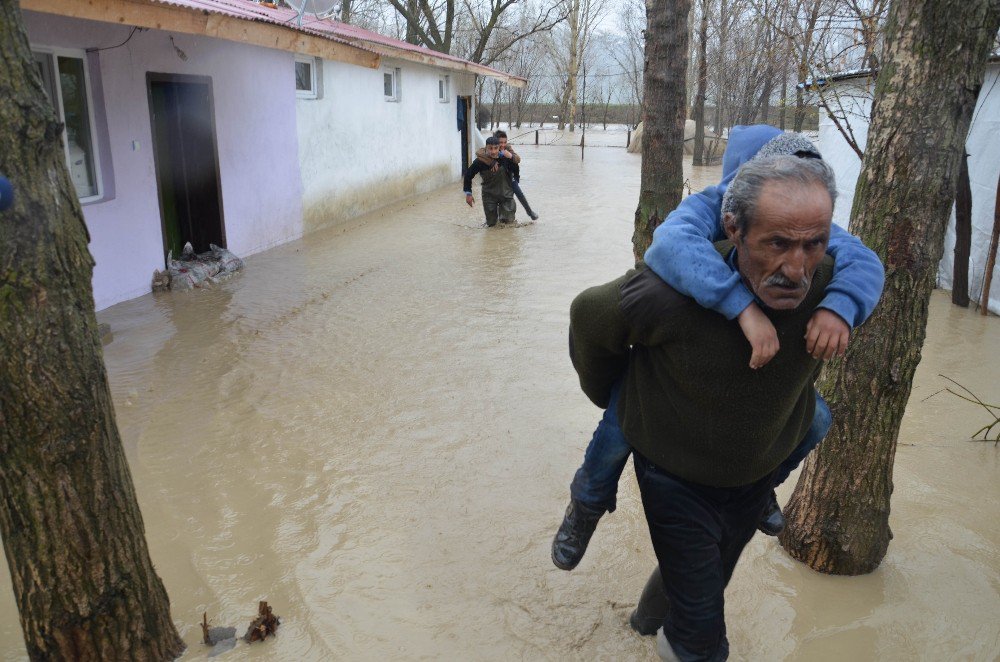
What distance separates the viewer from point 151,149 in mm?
8188

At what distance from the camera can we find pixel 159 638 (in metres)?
2.78

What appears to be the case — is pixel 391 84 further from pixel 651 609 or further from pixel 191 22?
pixel 651 609

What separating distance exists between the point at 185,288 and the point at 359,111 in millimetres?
6329

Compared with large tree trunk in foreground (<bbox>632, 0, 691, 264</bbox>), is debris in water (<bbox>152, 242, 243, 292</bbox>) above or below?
below

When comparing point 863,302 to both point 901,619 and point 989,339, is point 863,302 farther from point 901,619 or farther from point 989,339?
point 989,339

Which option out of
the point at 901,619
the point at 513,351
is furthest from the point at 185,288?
the point at 901,619

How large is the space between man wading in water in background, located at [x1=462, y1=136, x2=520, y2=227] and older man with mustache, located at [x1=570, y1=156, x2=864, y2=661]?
34.7 ft

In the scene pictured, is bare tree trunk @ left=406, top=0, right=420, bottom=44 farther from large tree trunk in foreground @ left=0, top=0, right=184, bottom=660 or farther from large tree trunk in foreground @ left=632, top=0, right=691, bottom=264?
large tree trunk in foreground @ left=0, top=0, right=184, bottom=660

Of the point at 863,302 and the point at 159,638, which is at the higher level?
the point at 863,302

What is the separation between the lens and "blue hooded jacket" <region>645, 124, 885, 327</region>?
73.2 inches

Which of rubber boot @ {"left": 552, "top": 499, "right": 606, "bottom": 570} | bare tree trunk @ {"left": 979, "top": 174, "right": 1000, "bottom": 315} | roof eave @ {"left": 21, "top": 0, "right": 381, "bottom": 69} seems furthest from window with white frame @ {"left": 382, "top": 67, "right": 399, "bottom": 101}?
rubber boot @ {"left": 552, "top": 499, "right": 606, "bottom": 570}

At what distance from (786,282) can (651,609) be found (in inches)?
60.9

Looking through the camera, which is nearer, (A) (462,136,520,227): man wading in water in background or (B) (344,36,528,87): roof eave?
(A) (462,136,520,227): man wading in water in background

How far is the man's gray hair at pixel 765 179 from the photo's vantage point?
6.03 feet
